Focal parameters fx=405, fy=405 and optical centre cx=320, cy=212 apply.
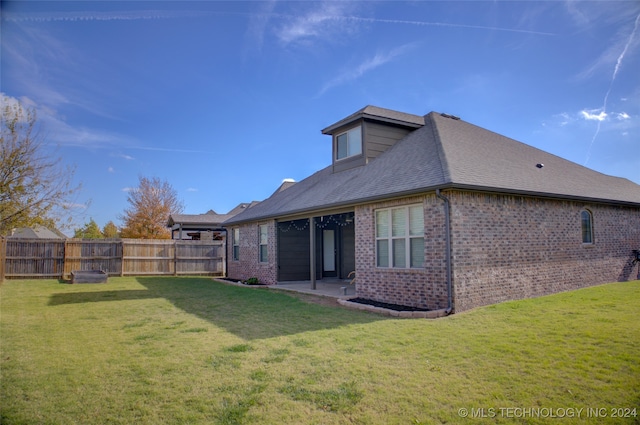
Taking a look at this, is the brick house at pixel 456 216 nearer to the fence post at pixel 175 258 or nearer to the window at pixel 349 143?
the window at pixel 349 143

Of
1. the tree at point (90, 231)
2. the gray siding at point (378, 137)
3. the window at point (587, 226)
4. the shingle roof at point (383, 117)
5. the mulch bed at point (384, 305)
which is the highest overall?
the shingle roof at point (383, 117)

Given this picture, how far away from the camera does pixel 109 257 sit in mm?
20156

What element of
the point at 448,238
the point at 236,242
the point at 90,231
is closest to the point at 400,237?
→ the point at 448,238

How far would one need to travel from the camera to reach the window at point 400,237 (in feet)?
31.0

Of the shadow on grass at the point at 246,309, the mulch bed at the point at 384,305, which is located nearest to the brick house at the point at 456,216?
the mulch bed at the point at 384,305

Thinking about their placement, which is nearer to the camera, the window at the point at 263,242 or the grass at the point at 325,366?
the grass at the point at 325,366

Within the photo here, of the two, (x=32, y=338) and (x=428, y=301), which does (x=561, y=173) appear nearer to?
(x=428, y=301)

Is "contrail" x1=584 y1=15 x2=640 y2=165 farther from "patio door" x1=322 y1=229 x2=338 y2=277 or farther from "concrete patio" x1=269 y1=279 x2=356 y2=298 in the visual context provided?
"patio door" x1=322 y1=229 x2=338 y2=277

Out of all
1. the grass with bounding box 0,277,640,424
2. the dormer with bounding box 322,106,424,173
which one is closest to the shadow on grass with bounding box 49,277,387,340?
the grass with bounding box 0,277,640,424

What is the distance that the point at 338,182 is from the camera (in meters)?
13.9

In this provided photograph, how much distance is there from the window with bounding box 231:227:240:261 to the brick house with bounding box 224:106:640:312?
150 inches

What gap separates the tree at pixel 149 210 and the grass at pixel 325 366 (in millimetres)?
28443

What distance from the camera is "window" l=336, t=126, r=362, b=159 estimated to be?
45.9ft

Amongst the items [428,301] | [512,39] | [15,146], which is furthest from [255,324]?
[15,146]
